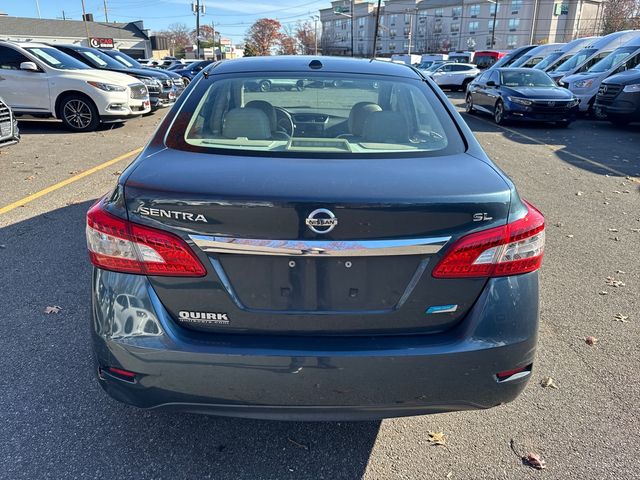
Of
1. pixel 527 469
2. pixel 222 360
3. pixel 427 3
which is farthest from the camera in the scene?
pixel 427 3

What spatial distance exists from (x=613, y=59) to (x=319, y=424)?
15.8 meters

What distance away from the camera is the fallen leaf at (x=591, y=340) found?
3293 millimetres

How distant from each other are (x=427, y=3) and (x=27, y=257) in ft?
372

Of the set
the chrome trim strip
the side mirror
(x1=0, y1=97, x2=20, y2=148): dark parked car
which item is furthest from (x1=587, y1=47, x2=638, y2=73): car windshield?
the chrome trim strip

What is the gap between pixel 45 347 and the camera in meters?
3.09

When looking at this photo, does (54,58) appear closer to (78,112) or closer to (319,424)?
(78,112)

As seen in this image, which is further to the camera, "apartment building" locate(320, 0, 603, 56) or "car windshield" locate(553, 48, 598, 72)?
"apartment building" locate(320, 0, 603, 56)

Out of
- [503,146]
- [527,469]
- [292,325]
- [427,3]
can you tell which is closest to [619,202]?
[503,146]

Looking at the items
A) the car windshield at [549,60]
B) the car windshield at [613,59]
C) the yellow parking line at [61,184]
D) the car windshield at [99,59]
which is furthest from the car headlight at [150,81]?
the car windshield at [549,60]

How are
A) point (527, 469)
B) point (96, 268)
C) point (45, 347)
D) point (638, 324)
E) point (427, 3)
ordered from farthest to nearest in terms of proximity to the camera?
1. point (427, 3)
2. point (638, 324)
3. point (45, 347)
4. point (527, 469)
5. point (96, 268)

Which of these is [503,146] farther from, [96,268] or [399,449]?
[96,268]

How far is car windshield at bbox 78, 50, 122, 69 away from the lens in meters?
13.6

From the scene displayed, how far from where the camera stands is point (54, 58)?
1145 centimetres

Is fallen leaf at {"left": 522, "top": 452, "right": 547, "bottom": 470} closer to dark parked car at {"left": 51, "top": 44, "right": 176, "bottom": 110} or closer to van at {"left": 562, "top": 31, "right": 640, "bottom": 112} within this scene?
dark parked car at {"left": 51, "top": 44, "right": 176, "bottom": 110}
